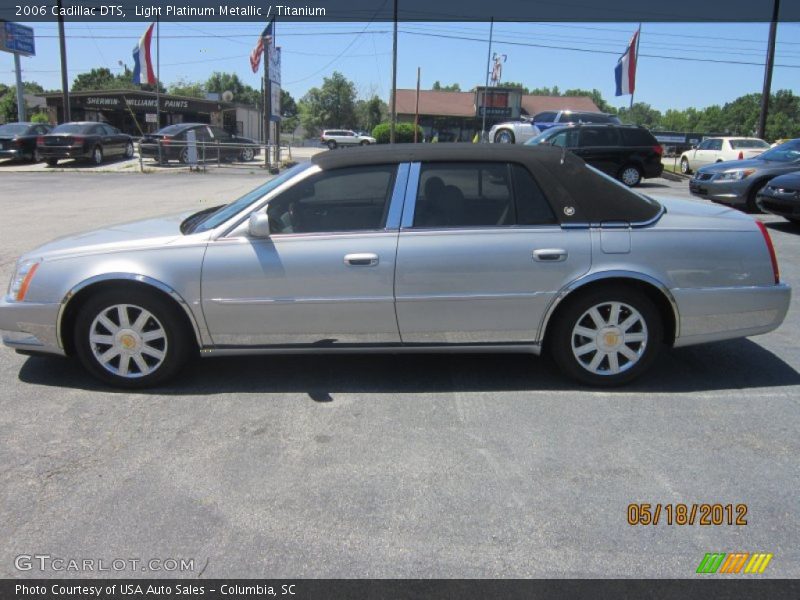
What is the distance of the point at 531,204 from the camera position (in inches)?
163

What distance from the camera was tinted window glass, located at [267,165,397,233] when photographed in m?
4.11

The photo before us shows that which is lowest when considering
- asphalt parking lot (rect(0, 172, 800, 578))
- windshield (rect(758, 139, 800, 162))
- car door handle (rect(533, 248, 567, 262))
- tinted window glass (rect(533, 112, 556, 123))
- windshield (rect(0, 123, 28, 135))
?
asphalt parking lot (rect(0, 172, 800, 578))

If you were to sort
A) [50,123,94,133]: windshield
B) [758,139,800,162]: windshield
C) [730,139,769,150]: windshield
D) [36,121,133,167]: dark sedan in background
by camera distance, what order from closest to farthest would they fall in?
[758,139,800,162]: windshield → [730,139,769,150]: windshield → [36,121,133,167]: dark sedan in background → [50,123,94,133]: windshield

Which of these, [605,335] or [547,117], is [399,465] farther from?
[547,117]

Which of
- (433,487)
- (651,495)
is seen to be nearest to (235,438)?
(433,487)

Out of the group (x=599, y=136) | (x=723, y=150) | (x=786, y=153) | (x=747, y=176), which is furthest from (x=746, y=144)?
Answer: (x=747, y=176)

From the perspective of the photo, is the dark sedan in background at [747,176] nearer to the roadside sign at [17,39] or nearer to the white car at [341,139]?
the roadside sign at [17,39]

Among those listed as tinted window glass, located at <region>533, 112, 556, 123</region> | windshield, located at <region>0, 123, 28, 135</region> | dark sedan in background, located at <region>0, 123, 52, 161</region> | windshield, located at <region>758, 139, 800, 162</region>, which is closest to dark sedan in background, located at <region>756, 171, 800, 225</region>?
windshield, located at <region>758, 139, 800, 162</region>

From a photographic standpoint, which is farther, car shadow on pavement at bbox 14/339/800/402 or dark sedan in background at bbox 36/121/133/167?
dark sedan in background at bbox 36/121/133/167

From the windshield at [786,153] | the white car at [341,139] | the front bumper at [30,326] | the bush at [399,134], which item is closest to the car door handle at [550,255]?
the front bumper at [30,326]

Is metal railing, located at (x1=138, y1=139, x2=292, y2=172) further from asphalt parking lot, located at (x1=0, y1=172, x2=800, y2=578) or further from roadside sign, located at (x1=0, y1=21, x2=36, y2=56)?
asphalt parking lot, located at (x1=0, y1=172, x2=800, y2=578)

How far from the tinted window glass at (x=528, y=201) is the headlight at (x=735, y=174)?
9.82m

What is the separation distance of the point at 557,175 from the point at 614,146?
565 inches

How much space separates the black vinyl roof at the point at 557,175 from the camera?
4.13 meters
